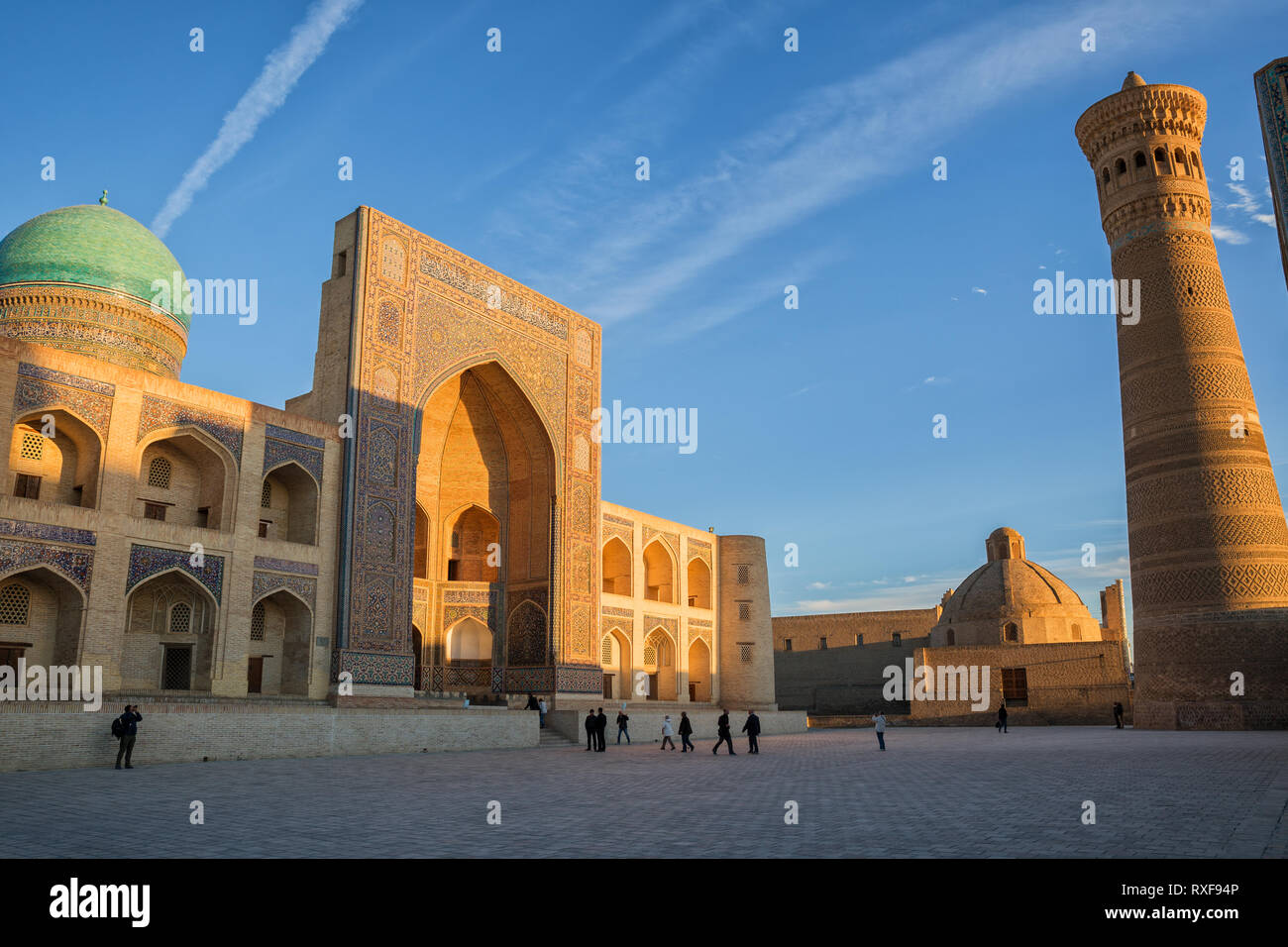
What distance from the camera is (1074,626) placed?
1358 inches

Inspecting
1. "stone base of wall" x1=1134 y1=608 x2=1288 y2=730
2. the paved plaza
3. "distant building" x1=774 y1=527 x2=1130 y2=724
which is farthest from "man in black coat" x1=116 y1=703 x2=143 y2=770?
"distant building" x1=774 y1=527 x2=1130 y2=724

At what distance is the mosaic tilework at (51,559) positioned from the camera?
1319 cm

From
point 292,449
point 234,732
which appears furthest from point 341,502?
point 234,732

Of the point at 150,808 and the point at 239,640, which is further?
the point at 239,640

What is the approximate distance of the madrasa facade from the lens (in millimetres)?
14406

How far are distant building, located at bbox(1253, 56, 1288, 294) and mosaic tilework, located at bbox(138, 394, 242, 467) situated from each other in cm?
1494

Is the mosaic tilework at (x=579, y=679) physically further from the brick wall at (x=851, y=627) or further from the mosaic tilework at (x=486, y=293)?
the brick wall at (x=851, y=627)

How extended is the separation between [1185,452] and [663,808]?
17.8m

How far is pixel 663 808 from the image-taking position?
6.84m

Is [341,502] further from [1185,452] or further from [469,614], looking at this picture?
[1185,452]

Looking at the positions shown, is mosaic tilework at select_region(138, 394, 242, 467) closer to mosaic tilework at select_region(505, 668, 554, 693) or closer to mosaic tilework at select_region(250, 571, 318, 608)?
mosaic tilework at select_region(250, 571, 318, 608)
